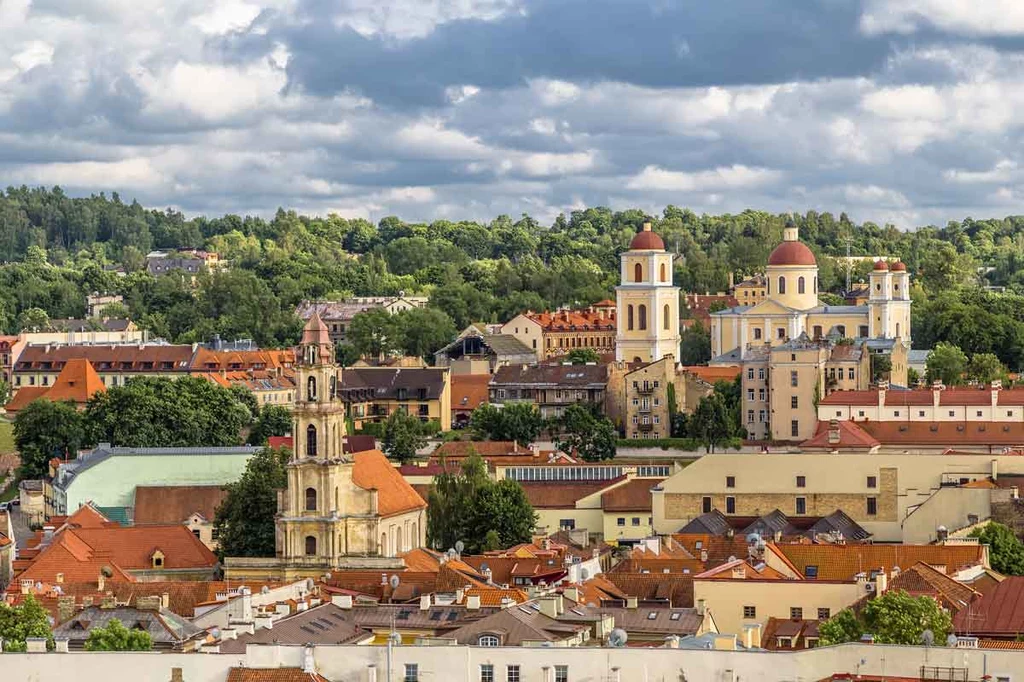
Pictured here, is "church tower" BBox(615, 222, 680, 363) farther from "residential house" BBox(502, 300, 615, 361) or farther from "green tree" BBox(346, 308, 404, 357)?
"green tree" BBox(346, 308, 404, 357)

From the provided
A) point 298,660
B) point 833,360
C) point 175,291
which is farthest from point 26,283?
point 298,660

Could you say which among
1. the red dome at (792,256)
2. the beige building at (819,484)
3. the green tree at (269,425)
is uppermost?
the red dome at (792,256)

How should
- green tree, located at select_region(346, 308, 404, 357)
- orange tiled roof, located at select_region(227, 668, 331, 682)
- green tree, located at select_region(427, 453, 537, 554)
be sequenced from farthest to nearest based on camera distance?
→ green tree, located at select_region(346, 308, 404, 357)
green tree, located at select_region(427, 453, 537, 554)
orange tiled roof, located at select_region(227, 668, 331, 682)

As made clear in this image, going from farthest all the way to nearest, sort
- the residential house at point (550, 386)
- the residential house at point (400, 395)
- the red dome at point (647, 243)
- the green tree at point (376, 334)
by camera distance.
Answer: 1. the green tree at point (376, 334)
2. the red dome at point (647, 243)
3. the residential house at point (400, 395)
4. the residential house at point (550, 386)

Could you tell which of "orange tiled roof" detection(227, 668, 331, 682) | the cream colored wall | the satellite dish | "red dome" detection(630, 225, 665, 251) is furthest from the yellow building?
"red dome" detection(630, 225, 665, 251)

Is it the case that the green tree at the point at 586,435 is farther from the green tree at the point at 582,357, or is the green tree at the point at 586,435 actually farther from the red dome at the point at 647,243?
the green tree at the point at 582,357

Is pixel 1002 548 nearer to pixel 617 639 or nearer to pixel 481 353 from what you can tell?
pixel 617 639

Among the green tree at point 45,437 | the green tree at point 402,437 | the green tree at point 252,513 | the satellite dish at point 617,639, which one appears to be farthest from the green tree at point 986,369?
the satellite dish at point 617,639
